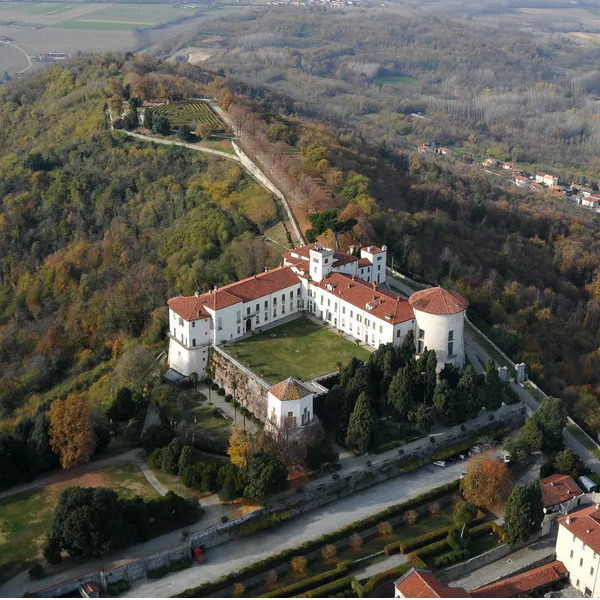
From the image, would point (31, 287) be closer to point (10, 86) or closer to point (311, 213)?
point (311, 213)

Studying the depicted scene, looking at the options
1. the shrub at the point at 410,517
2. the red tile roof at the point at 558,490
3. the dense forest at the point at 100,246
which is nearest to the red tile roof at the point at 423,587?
the shrub at the point at 410,517

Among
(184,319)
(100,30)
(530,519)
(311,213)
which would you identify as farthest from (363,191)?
(100,30)

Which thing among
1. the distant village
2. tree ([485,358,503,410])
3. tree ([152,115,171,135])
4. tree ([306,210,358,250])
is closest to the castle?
tree ([485,358,503,410])

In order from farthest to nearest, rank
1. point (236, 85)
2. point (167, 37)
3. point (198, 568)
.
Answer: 1. point (167, 37)
2. point (236, 85)
3. point (198, 568)

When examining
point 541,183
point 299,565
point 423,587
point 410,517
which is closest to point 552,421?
point 410,517

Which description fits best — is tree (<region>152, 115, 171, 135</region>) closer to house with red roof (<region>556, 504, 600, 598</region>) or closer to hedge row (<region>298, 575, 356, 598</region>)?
hedge row (<region>298, 575, 356, 598</region>)
